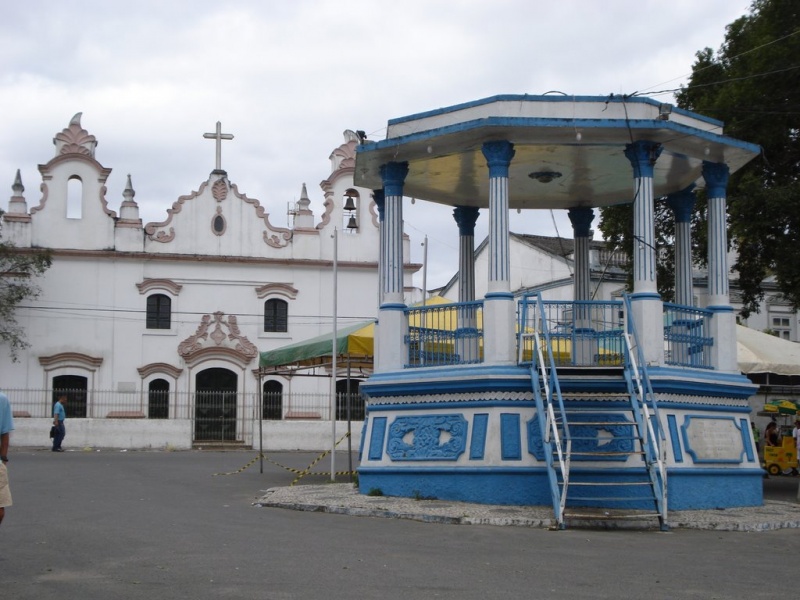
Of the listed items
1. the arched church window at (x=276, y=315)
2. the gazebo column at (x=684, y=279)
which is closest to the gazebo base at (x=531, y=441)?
the gazebo column at (x=684, y=279)

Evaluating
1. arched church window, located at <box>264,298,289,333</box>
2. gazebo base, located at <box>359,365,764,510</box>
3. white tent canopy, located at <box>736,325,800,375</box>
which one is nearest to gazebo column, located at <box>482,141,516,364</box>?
gazebo base, located at <box>359,365,764,510</box>

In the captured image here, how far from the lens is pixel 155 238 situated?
40.2m

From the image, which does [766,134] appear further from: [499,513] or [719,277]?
[499,513]

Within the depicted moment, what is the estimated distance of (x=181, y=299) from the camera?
40125 mm

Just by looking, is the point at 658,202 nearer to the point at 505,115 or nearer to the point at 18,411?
the point at 505,115

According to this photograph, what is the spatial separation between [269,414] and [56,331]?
26.1ft

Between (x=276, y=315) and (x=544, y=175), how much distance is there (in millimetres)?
25497

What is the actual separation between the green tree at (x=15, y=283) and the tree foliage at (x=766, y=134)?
80.1ft

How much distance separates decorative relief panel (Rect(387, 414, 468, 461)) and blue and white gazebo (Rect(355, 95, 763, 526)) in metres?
0.02

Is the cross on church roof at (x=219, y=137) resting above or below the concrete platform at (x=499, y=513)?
above

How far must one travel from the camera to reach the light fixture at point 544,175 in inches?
646

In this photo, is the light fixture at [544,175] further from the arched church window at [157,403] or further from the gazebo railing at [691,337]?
the arched church window at [157,403]

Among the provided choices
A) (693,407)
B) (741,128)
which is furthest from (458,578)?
(741,128)

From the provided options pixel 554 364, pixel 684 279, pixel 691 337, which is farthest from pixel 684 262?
pixel 554 364
